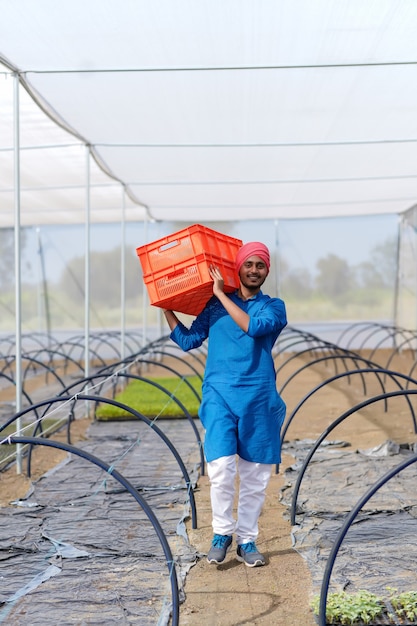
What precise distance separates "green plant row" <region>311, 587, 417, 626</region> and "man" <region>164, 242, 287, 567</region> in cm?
60

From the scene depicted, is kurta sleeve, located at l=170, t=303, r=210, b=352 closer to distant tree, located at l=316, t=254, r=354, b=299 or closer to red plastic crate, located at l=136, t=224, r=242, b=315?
red plastic crate, located at l=136, t=224, r=242, b=315

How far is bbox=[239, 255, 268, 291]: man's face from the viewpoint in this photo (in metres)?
3.73

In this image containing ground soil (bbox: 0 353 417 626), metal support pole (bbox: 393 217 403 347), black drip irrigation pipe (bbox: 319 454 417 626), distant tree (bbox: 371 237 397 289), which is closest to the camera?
black drip irrigation pipe (bbox: 319 454 417 626)

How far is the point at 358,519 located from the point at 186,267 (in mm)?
2031

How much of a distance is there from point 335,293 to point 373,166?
8.06m

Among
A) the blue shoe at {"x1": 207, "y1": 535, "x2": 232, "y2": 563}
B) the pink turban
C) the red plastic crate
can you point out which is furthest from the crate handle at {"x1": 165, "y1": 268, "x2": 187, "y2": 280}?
the blue shoe at {"x1": 207, "y1": 535, "x2": 232, "y2": 563}

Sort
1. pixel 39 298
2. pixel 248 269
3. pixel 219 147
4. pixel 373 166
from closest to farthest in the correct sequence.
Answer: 1. pixel 248 269
2. pixel 219 147
3. pixel 373 166
4. pixel 39 298

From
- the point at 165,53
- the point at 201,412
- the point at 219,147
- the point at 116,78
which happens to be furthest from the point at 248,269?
the point at 219,147

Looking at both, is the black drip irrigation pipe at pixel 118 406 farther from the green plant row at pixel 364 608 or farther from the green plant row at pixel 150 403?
the green plant row at pixel 150 403

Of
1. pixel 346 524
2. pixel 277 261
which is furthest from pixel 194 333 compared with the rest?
pixel 277 261

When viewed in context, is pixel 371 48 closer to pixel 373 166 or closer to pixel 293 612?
pixel 293 612

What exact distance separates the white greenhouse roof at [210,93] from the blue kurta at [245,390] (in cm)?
183

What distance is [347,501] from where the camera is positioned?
516cm

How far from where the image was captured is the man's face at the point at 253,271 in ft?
12.3
